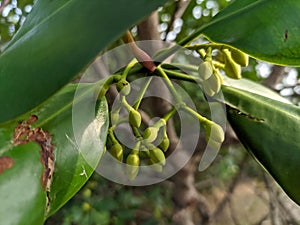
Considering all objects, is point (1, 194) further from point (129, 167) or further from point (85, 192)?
point (85, 192)

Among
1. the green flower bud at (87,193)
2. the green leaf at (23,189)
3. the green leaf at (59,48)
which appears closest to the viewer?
the green leaf at (59,48)

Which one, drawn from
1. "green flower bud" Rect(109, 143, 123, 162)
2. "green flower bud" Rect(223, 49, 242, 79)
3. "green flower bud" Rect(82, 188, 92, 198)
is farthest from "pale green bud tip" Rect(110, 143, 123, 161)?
"green flower bud" Rect(82, 188, 92, 198)

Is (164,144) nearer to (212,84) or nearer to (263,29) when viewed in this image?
(212,84)

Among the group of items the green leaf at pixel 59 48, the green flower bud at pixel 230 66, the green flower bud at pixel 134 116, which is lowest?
the green flower bud at pixel 230 66

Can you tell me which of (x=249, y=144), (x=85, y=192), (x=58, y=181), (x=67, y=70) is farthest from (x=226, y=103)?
(x=85, y=192)

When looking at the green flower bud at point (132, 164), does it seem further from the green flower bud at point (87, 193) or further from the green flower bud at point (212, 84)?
the green flower bud at point (87, 193)

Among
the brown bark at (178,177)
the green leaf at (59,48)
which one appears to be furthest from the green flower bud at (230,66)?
the brown bark at (178,177)

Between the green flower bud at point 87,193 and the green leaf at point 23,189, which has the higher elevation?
the green leaf at point 23,189
